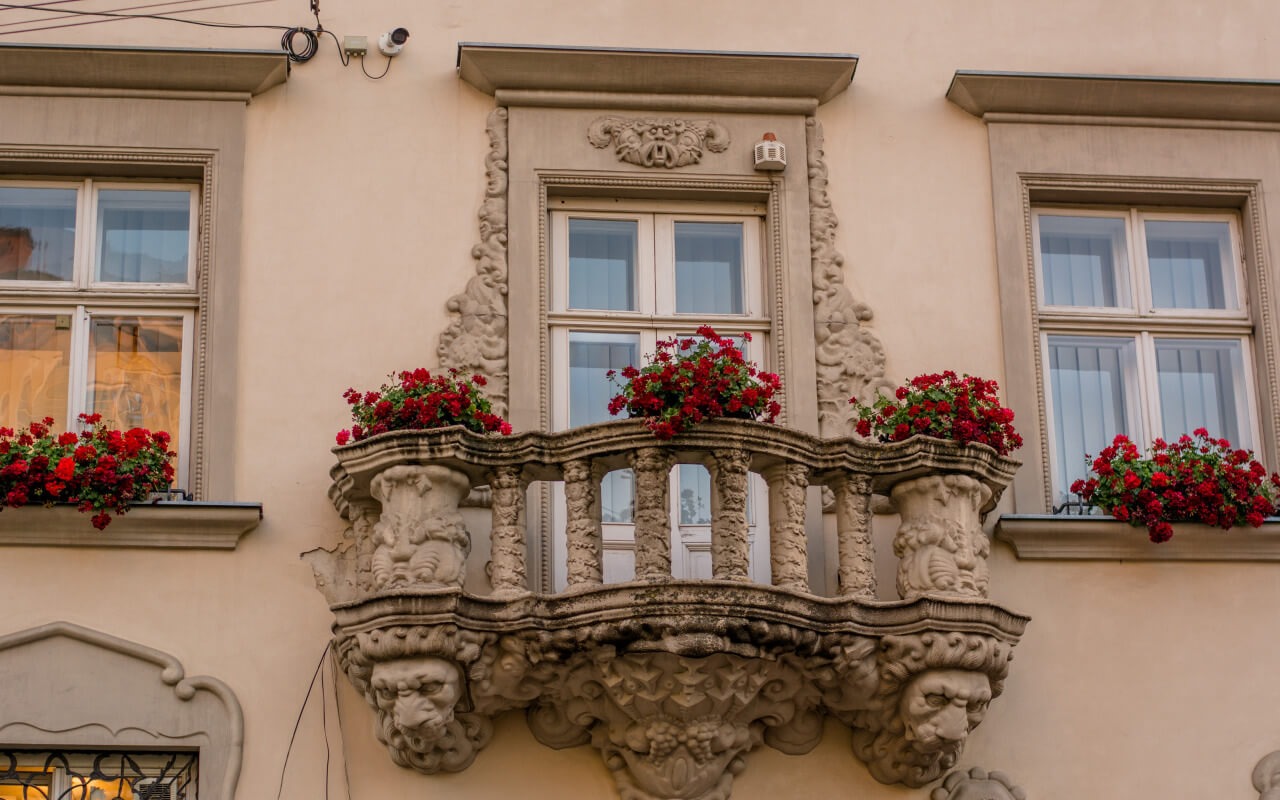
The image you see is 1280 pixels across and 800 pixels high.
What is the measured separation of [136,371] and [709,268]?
2.96 metres

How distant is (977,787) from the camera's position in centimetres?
1097

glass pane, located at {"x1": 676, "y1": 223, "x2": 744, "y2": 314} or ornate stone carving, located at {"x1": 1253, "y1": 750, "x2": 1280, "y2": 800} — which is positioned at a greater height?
glass pane, located at {"x1": 676, "y1": 223, "x2": 744, "y2": 314}

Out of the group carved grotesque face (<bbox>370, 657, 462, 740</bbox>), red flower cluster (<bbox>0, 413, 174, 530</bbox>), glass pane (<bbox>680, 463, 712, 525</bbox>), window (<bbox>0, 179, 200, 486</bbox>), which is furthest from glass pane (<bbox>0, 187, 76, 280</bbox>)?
glass pane (<bbox>680, 463, 712, 525</bbox>)

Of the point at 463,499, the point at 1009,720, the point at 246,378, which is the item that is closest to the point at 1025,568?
the point at 1009,720

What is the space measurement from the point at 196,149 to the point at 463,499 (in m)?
2.43

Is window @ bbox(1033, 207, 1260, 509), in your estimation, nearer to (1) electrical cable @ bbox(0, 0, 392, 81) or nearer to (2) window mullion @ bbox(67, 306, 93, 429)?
(1) electrical cable @ bbox(0, 0, 392, 81)

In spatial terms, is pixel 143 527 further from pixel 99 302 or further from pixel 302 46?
pixel 302 46

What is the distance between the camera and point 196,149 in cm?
1186

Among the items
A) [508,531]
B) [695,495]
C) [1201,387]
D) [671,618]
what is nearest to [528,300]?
[695,495]

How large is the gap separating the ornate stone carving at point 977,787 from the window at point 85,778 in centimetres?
351

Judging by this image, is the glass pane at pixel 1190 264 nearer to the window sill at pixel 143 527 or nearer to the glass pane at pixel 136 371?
the window sill at pixel 143 527

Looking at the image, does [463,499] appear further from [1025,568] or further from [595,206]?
[1025,568]

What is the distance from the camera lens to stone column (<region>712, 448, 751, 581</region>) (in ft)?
34.4

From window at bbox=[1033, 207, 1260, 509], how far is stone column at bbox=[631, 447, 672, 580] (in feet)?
7.92
